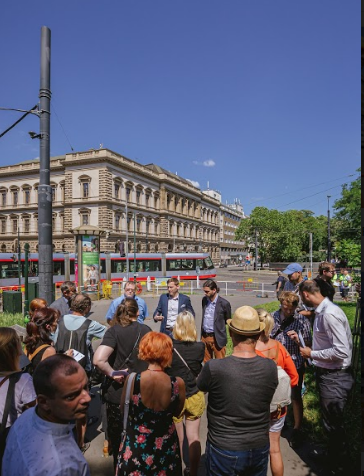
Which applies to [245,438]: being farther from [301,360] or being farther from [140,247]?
[140,247]

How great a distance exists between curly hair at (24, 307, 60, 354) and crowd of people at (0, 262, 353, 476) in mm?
10

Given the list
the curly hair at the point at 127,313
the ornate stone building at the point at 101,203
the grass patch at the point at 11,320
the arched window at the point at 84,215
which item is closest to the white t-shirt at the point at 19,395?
the curly hair at the point at 127,313

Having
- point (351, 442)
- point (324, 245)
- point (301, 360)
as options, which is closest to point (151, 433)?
point (301, 360)

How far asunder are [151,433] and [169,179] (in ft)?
198

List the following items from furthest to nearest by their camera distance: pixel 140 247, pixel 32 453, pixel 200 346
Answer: pixel 140 247 < pixel 200 346 < pixel 32 453

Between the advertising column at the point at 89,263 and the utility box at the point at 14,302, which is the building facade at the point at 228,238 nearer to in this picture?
the advertising column at the point at 89,263

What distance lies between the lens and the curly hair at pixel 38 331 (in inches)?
136

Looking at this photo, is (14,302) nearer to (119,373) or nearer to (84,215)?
(119,373)

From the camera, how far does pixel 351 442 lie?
4012 millimetres

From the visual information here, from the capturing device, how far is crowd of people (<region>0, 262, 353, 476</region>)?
5.29 feet

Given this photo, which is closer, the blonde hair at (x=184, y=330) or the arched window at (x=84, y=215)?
the blonde hair at (x=184, y=330)

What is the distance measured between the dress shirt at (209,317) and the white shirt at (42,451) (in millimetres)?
4428

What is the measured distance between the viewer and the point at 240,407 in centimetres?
234

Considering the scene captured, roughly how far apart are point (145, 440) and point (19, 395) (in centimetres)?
99
